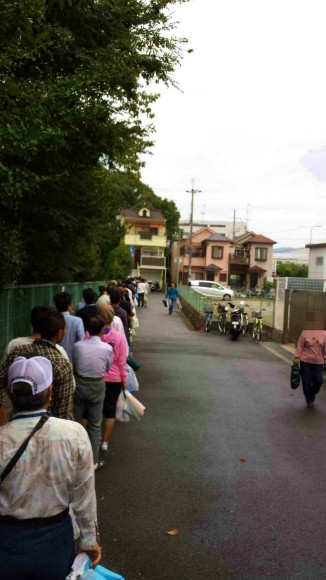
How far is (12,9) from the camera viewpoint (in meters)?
4.18

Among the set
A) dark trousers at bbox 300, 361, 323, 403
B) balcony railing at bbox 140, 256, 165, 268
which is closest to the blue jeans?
dark trousers at bbox 300, 361, 323, 403

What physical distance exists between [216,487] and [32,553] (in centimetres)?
311

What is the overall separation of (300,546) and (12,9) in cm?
486

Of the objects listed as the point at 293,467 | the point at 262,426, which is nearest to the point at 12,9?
the point at 293,467

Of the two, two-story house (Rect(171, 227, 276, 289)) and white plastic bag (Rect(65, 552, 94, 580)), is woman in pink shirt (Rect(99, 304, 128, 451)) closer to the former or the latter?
white plastic bag (Rect(65, 552, 94, 580))

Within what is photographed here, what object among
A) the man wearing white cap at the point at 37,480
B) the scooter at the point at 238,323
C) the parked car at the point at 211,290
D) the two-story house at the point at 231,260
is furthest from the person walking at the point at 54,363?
the two-story house at the point at 231,260

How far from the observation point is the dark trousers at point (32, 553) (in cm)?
204

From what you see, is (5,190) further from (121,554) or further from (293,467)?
(293,467)

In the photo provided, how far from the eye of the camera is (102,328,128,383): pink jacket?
550 centimetres

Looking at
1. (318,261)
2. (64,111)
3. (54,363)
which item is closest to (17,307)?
(64,111)

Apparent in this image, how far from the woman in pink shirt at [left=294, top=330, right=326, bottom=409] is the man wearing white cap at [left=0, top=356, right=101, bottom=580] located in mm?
6446

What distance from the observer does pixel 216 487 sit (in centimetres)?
486

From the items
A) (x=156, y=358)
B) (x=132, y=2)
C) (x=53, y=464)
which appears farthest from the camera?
(x=156, y=358)

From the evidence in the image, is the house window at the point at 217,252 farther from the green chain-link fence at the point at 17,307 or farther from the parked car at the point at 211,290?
the green chain-link fence at the point at 17,307
